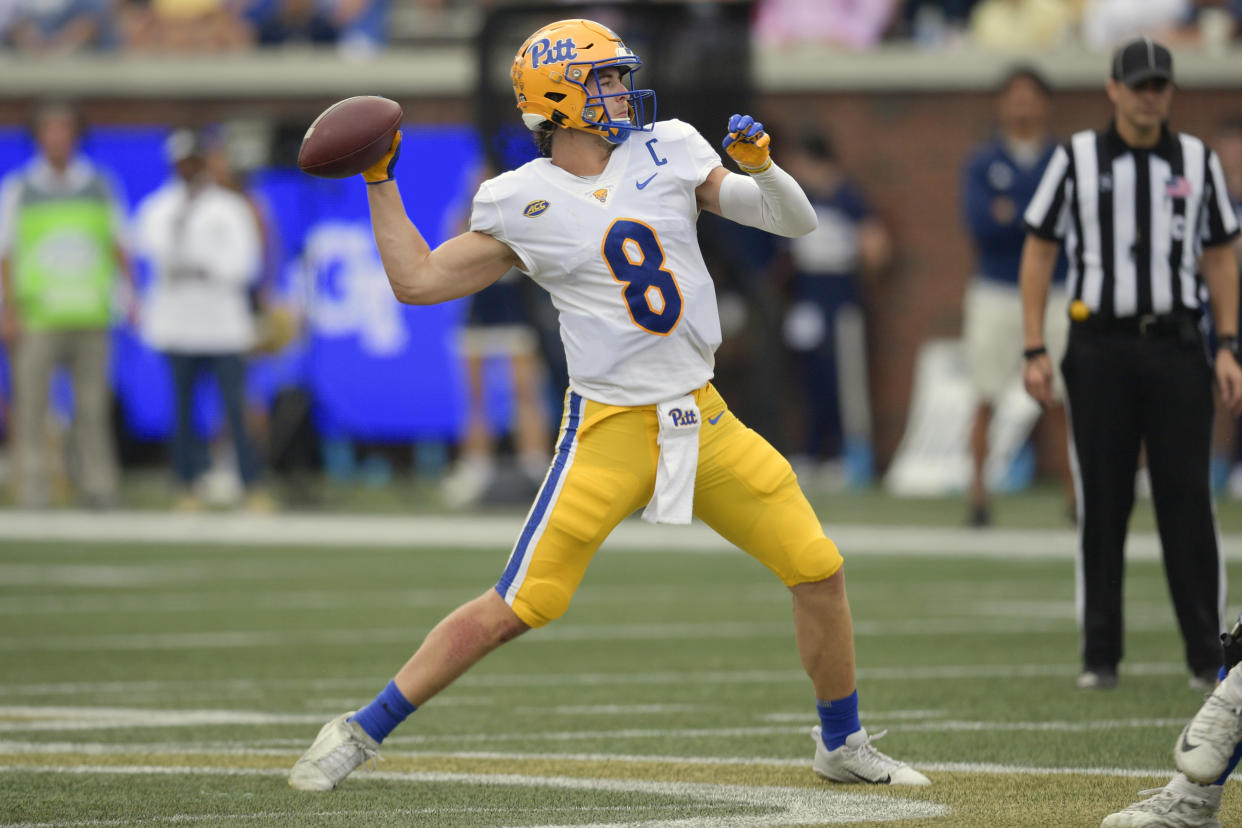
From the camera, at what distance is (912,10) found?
17891 mm

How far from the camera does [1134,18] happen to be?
16609mm

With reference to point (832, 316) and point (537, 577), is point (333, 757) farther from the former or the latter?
point (832, 316)

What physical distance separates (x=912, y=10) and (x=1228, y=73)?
Answer: 9.44 ft

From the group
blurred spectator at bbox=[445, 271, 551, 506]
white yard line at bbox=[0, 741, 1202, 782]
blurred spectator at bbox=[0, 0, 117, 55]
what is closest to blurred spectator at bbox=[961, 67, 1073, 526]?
blurred spectator at bbox=[445, 271, 551, 506]

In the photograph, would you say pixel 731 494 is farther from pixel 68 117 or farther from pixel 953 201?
pixel 953 201

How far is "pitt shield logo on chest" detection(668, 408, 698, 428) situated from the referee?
7.19 feet

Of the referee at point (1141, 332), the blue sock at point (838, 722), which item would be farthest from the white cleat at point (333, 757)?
the referee at point (1141, 332)

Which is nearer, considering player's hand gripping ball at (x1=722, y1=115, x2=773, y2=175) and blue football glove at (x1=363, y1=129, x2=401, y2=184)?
player's hand gripping ball at (x1=722, y1=115, x2=773, y2=175)

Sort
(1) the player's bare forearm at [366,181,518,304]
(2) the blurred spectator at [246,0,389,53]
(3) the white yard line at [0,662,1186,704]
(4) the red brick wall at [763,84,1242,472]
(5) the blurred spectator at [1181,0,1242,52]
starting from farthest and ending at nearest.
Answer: (2) the blurred spectator at [246,0,389,53], (4) the red brick wall at [763,84,1242,472], (5) the blurred spectator at [1181,0,1242,52], (3) the white yard line at [0,662,1186,704], (1) the player's bare forearm at [366,181,518,304]

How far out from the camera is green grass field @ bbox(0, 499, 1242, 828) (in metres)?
5.01

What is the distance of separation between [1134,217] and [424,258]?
278cm

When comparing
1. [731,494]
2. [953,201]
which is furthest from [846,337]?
[731,494]

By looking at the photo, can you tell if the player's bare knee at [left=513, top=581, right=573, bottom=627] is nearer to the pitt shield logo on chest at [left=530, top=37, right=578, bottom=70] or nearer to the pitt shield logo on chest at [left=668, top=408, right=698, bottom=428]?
the pitt shield logo on chest at [left=668, top=408, right=698, bottom=428]

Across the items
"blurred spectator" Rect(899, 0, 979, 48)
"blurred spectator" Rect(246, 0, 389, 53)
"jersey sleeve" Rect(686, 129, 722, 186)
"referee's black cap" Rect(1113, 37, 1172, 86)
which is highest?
"blurred spectator" Rect(246, 0, 389, 53)
